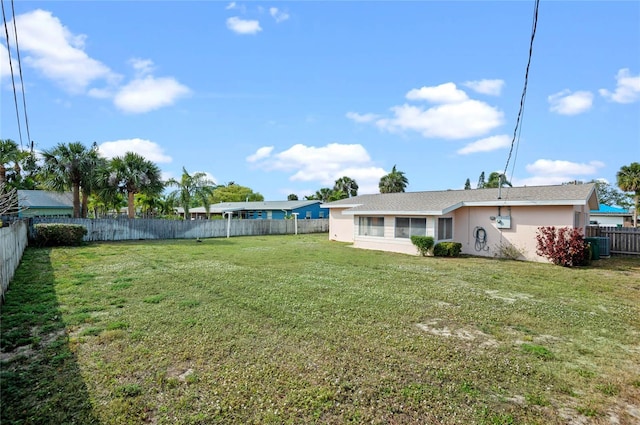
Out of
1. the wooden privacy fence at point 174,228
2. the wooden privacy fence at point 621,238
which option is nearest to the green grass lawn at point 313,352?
the wooden privacy fence at point 621,238

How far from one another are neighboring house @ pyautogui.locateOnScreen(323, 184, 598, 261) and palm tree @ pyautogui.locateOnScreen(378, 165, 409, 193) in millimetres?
23546

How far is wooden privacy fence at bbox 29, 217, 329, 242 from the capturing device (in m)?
19.2

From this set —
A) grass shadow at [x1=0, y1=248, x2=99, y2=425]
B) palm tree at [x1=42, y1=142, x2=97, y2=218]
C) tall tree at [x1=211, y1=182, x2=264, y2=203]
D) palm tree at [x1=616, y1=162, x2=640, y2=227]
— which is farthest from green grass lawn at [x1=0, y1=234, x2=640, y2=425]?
tall tree at [x1=211, y1=182, x2=264, y2=203]

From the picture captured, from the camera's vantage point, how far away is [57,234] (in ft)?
52.5

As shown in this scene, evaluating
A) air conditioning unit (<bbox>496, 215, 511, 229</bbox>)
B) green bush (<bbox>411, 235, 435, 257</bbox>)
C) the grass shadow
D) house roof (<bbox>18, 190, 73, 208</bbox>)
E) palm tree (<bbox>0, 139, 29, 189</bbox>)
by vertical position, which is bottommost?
the grass shadow

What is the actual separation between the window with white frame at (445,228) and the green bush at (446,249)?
0.72 meters

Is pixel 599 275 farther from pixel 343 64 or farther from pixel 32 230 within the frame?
pixel 32 230

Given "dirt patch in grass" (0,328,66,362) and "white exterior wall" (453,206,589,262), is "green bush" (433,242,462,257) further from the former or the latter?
"dirt patch in grass" (0,328,66,362)

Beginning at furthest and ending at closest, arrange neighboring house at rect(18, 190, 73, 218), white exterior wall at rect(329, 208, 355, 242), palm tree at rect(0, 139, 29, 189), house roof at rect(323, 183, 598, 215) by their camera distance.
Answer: neighboring house at rect(18, 190, 73, 218) < white exterior wall at rect(329, 208, 355, 242) < palm tree at rect(0, 139, 29, 189) < house roof at rect(323, 183, 598, 215)

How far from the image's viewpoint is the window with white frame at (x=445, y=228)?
15.5 meters

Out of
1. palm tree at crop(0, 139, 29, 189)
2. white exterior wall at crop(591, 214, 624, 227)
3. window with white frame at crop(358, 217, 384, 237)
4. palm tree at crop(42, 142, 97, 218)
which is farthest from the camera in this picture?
white exterior wall at crop(591, 214, 624, 227)

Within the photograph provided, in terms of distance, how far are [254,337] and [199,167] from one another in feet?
87.2

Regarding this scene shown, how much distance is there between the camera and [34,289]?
24.0 ft

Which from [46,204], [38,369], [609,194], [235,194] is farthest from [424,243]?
[609,194]
